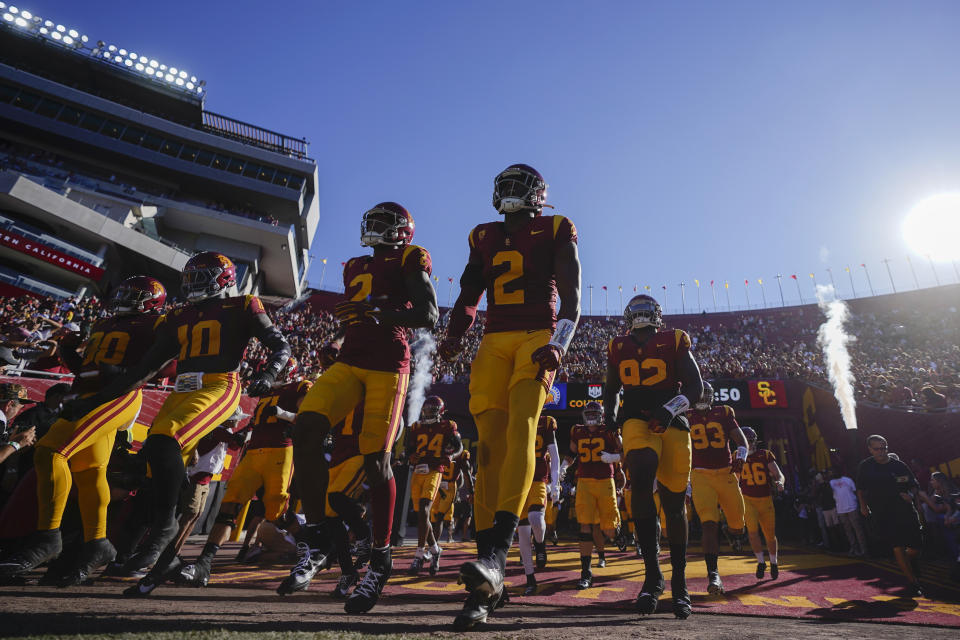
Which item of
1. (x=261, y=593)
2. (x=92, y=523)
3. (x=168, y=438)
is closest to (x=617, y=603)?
(x=261, y=593)

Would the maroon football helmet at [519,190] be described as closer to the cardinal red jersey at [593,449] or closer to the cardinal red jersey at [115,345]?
the cardinal red jersey at [115,345]

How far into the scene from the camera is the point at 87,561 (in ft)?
12.5

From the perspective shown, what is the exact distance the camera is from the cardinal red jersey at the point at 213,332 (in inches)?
156

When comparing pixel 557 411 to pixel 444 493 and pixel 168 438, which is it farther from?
pixel 168 438

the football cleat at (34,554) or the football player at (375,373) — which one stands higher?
the football player at (375,373)

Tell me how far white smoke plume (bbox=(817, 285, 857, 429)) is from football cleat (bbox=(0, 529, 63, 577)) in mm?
21515

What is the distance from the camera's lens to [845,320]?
126 ft

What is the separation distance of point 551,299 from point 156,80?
53.9m

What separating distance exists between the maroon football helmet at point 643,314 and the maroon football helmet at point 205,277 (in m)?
3.78

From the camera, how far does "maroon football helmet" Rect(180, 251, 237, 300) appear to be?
4.25m

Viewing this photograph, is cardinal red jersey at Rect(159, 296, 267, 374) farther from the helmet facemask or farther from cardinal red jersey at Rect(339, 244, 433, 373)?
the helmet facemask

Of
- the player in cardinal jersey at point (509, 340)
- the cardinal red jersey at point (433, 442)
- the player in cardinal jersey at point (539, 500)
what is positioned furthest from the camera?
the cardinal red jersey at point (433, 442)

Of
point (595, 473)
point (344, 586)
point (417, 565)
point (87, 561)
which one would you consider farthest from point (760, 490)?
point (87, 561)

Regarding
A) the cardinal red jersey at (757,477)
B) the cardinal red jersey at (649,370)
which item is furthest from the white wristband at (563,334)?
the cardinal red jersey at (757,477)
